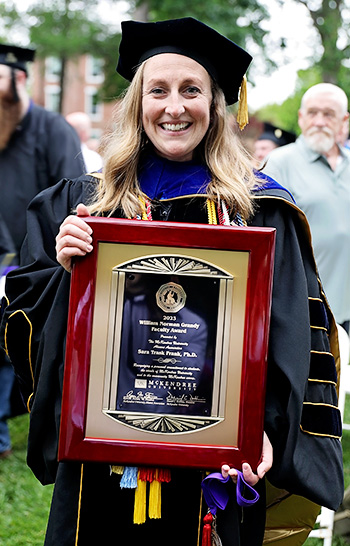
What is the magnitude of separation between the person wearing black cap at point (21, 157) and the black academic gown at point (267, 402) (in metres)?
2.86

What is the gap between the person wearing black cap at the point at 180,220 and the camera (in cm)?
227

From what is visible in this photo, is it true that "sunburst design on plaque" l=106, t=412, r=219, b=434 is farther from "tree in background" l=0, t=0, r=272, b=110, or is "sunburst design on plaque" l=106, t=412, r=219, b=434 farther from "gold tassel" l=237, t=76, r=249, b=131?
"tree in background" l=0, t=0, r=272, b=110

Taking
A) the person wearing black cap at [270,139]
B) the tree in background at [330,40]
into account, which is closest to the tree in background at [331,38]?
the tree in background at [330,40]

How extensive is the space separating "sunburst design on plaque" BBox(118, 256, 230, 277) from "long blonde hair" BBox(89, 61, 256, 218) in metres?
0.29

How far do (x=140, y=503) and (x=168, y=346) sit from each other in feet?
1.63

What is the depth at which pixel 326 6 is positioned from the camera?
17.1 metres

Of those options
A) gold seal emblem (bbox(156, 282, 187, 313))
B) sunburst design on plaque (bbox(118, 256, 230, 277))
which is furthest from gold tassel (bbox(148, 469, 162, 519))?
sunburst design on plaque (bbox(118, 256, 230, 277))

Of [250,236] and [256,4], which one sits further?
[256,4]

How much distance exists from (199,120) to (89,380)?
880 mm

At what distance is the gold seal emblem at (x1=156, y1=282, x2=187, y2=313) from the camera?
7.00ft

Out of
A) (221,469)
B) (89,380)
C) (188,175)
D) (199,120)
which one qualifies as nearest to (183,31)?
(199,120)

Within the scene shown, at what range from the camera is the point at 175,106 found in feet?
7.71

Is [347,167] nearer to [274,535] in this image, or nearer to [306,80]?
[274,535]

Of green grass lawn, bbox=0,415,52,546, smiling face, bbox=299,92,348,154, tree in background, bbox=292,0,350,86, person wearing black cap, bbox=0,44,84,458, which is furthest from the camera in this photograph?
tree in background, bbox=292,0,350,86
